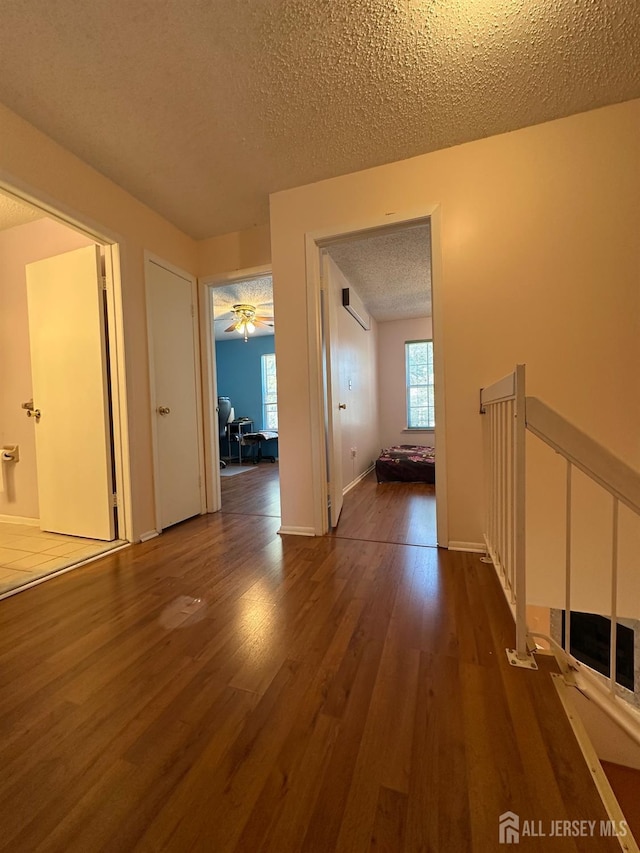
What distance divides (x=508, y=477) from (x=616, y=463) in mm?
410

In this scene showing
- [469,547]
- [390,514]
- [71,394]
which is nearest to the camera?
[469,547]

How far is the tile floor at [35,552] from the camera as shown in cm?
187

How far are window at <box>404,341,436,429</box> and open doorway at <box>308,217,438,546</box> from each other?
0.06ft

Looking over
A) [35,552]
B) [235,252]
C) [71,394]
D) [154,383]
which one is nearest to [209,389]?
[154,383]

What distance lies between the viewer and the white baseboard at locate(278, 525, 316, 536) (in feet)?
7.97

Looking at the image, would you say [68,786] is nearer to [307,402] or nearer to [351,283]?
[307,402]

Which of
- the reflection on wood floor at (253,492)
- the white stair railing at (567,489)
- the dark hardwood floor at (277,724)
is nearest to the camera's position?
the dark hardwood floor at (277,724)

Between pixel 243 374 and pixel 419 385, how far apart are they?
3667 millimetres

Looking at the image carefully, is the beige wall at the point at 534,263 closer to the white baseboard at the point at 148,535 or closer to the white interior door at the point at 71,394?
the white interior door at the point at 71,394

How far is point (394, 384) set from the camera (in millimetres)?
5961

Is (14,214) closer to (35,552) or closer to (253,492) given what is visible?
(35,552)

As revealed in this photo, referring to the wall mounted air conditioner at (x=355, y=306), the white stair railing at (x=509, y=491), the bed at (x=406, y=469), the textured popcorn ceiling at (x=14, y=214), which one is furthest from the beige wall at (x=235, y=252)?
the bed at (x=406, y=469)

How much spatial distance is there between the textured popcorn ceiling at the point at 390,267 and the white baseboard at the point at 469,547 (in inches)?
82.2

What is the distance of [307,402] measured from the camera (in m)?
2.40
